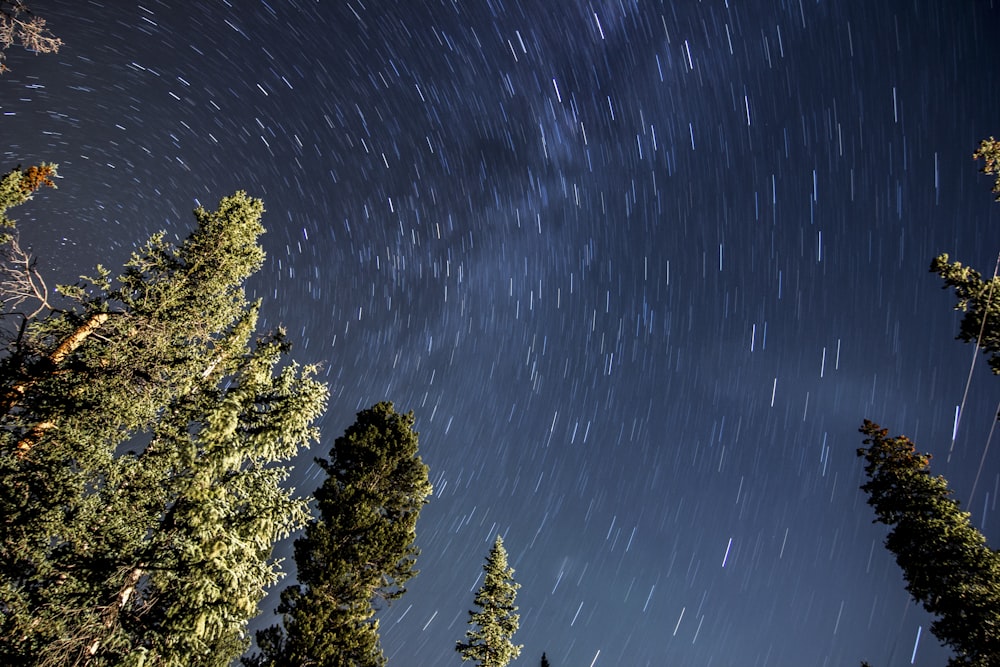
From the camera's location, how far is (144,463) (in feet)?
36.1

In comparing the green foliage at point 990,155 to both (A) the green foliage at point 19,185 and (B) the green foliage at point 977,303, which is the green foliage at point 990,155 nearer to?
(B) the green foliage at point 977,303

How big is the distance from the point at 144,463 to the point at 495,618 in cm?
1826

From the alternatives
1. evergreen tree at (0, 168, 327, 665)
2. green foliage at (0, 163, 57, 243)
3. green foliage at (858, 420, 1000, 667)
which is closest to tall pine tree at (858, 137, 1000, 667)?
green foliage at (858, 420, 1000, 667)

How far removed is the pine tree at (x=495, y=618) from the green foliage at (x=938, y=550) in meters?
16.2

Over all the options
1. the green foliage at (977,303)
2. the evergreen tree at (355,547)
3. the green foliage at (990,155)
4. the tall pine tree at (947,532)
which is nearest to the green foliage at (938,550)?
the tall pine tree at (947,532)

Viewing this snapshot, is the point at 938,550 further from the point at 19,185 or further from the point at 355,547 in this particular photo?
the point at 19,185

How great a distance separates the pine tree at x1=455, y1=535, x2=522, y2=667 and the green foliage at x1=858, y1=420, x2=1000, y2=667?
16.2m

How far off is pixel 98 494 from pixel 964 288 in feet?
73.3

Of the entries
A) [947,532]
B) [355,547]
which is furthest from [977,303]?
[355,547]

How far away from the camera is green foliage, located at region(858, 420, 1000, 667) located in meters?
13.9

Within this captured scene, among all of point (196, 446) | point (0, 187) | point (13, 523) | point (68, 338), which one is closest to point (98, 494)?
point (13, 523)

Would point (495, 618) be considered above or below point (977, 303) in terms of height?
below

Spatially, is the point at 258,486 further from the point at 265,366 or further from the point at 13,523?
the point at 13,523

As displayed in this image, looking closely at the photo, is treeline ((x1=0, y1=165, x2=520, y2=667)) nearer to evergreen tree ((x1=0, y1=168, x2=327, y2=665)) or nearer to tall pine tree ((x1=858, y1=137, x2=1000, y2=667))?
evergreen tree ((x1=0, y1=168, x2=327, y2=665))
